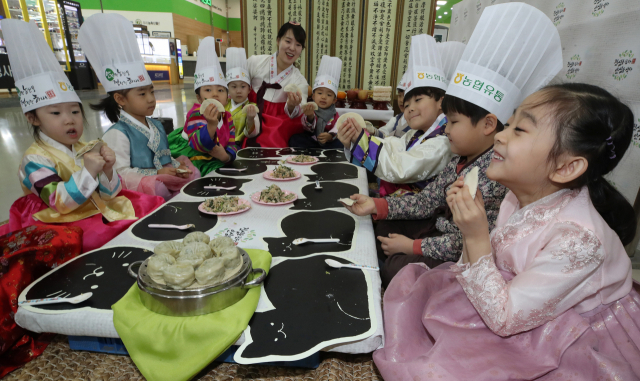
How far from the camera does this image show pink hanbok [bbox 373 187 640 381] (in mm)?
761

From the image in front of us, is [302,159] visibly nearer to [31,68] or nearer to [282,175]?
[282,175]

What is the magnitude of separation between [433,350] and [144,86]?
2.02 meters

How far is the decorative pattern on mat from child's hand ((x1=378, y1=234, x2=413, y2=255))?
0.53 meters

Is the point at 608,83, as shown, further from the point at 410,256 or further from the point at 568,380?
the point at 568,380

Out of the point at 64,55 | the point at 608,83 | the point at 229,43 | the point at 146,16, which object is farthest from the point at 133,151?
the point at 229,43

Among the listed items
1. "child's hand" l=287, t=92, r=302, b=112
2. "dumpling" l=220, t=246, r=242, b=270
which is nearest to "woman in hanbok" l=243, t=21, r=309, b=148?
"child's hand" l=287, t=92, r=302, b=112

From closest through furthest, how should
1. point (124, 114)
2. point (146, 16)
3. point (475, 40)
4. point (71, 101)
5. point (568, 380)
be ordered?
point (568, 380) → point (475, 40) → point (71, 101) → point (124, 114) → point (146, 16)

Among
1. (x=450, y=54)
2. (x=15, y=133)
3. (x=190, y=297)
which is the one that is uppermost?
(x=450, y=54)

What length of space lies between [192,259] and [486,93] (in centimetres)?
118

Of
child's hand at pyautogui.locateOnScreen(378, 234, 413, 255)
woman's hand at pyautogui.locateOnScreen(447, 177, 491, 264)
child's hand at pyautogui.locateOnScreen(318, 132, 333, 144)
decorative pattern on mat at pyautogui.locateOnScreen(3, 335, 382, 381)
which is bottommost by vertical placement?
decorative pattern on mat at pyautogui.locateOnScreen(3, 335, 382, 381)

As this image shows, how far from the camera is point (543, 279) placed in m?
0.78

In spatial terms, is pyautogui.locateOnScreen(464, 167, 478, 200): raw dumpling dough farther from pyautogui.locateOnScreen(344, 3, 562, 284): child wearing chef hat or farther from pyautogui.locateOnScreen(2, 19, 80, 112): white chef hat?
pyautogui.locateOnScreen(2, 19, 80, 112): white chef hat

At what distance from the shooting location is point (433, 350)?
0.80 metres

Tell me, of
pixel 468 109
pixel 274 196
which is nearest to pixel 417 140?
pixel 468 109
